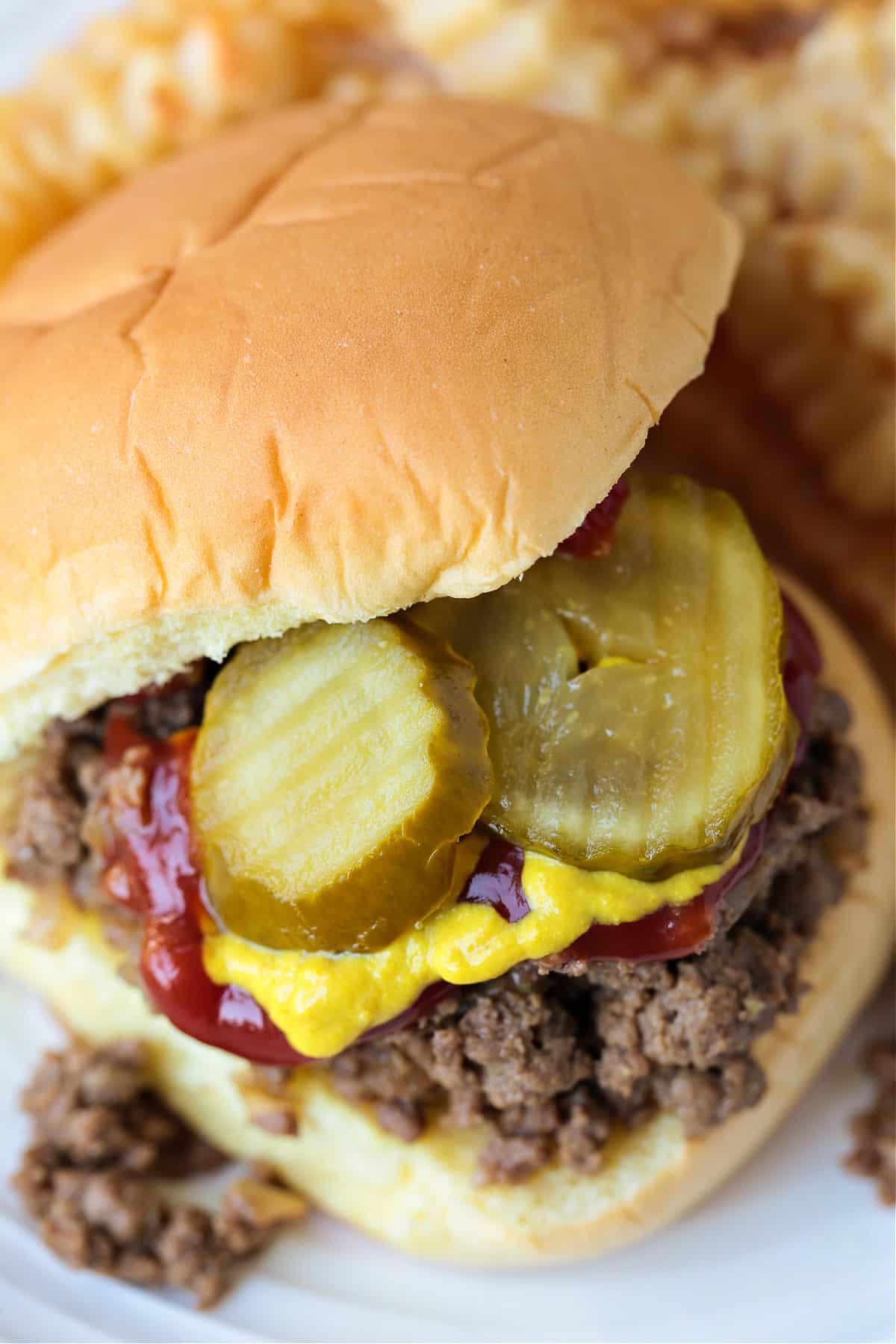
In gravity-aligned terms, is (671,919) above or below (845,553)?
above

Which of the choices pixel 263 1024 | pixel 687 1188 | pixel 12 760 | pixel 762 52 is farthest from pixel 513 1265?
pixel 762 52

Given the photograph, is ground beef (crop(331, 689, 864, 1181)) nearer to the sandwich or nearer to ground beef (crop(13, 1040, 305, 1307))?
the sandwich

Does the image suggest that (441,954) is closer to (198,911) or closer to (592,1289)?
(198,911)

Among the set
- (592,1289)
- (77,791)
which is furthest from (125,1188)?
(592,1289)

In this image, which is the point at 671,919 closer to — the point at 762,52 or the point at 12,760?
the point at 12,760

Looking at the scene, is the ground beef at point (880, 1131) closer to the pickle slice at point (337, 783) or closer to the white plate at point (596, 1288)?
the white plate at point (596, 1288)

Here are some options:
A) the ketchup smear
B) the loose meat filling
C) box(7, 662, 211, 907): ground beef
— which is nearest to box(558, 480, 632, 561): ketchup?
the ketchup smear
